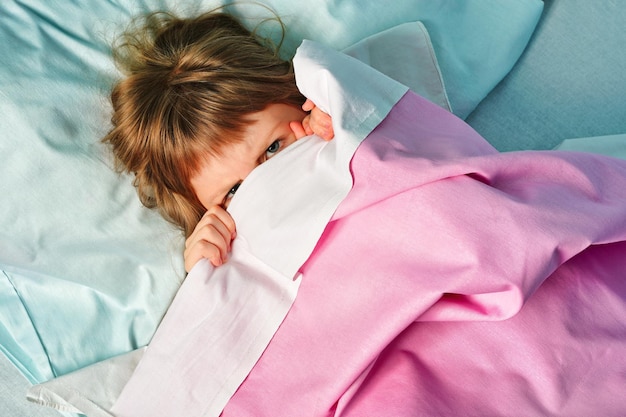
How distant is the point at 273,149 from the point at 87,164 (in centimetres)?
31

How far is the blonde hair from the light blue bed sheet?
4 centimetres

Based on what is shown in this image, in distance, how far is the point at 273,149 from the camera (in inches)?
47.3

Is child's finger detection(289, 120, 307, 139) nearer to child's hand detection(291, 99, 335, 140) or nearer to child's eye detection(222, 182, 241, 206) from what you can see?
child's hand detection(291, 99, 335, 140)

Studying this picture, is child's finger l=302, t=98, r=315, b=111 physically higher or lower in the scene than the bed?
higher

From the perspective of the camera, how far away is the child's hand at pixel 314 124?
1.15 m

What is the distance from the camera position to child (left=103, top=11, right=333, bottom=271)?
3.80ft

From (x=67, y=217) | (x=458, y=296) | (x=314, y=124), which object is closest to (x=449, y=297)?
(x=458, y=296)

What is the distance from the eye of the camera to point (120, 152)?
1.25 m

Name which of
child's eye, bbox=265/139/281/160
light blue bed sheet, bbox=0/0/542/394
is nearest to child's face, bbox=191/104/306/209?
child's eye, bbox=265/139/281/160

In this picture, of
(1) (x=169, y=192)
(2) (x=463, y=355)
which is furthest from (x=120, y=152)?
(2) (x=463, y=355)

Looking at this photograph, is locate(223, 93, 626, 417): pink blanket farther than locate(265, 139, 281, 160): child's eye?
No

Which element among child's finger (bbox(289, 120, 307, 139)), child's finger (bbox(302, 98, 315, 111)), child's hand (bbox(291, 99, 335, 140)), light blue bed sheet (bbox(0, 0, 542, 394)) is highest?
child's finger (bbox(302, 98, 315, 111))

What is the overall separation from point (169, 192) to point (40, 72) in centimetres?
29

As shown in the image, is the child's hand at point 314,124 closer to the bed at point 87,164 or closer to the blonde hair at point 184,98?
the blonde hair at point 184,98
